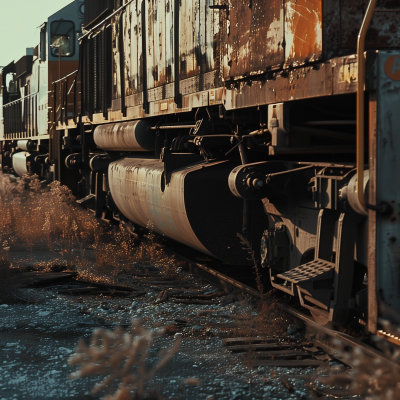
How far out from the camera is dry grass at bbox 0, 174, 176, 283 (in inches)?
307

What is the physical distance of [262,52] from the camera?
5203mm

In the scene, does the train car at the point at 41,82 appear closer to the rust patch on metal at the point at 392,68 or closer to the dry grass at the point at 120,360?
the rust patch on metal at the point at 392,68

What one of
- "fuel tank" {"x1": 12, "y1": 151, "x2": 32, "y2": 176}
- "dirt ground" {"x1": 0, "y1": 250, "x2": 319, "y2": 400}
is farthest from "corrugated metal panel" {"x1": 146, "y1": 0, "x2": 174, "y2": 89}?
"fuel tank" {"x1": 12, "y1": 151, "x2": 32, "y2": 176}

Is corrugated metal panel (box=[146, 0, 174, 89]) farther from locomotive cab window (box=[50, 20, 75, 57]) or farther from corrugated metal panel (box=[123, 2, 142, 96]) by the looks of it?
locomotive cab window (box=[50, 20, 75, 57])

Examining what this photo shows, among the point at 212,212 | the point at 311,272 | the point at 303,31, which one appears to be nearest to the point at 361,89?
the point at 303,31

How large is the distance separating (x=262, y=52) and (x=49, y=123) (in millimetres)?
11402

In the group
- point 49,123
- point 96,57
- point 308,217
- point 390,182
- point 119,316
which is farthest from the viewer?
point 49,123

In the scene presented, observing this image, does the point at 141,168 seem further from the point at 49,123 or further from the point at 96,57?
the point at 49,123

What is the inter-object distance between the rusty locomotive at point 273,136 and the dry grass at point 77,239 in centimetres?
42

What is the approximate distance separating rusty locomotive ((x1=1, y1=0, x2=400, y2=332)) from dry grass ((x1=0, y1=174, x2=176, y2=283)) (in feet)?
1.39

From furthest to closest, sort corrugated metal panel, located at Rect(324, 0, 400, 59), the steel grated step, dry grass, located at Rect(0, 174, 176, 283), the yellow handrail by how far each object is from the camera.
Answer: dry grass, located at Rect(0, 174, 176, 283)
the steel grated step
corrugated metal panel, located at Rect(324, 0, 400, 59)
the yellow handrail

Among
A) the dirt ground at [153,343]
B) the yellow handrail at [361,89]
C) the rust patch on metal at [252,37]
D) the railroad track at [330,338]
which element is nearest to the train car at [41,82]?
the rust patch on metal at [252,37]

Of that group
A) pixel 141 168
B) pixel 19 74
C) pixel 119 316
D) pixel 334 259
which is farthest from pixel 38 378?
pixel 19 74

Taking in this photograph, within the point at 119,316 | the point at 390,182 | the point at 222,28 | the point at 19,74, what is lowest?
the point at 119,316
